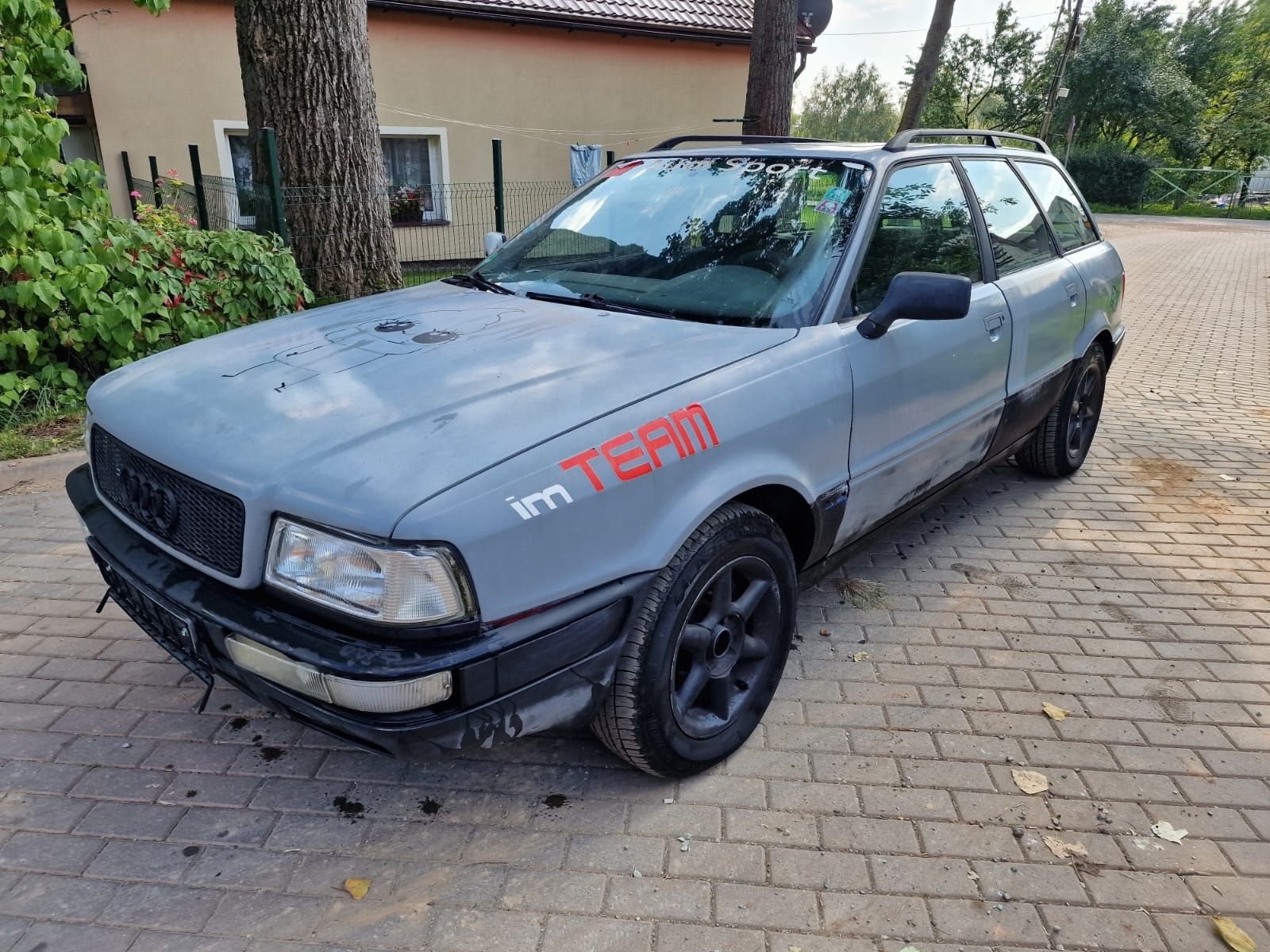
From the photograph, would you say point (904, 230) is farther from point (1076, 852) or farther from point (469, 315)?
point (1076, 852)

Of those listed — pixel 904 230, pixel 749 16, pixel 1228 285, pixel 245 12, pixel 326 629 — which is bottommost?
pixel 1228 285

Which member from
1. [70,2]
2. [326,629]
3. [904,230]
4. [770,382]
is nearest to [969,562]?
[904,230]

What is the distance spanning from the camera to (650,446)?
215 centimetres

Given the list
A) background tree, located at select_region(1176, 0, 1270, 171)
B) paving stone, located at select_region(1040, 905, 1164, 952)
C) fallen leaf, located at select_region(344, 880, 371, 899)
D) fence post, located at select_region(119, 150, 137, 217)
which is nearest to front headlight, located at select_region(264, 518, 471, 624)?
fallen leaf, located at select_region(344, 880, 371, 899)

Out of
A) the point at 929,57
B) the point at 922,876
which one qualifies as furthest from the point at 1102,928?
the point at 929,57

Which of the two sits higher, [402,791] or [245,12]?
[245,12]

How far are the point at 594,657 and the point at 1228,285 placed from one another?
15409 millimetres

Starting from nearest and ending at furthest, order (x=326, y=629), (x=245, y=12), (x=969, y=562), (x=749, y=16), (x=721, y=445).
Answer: (x=326, y=629), (x=721, y=445), (x=969, y=562), (x=245, y=12), (x=749, y=16)

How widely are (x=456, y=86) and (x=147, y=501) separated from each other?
13167 mm

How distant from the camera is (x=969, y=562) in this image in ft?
13.4

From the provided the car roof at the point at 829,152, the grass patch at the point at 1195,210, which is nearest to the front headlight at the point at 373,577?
the car roof at the point at 829,152

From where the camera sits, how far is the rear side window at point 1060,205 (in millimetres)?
4398

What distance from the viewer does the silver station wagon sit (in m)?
1.89

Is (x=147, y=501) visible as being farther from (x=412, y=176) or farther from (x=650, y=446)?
(x=412, y=176)
